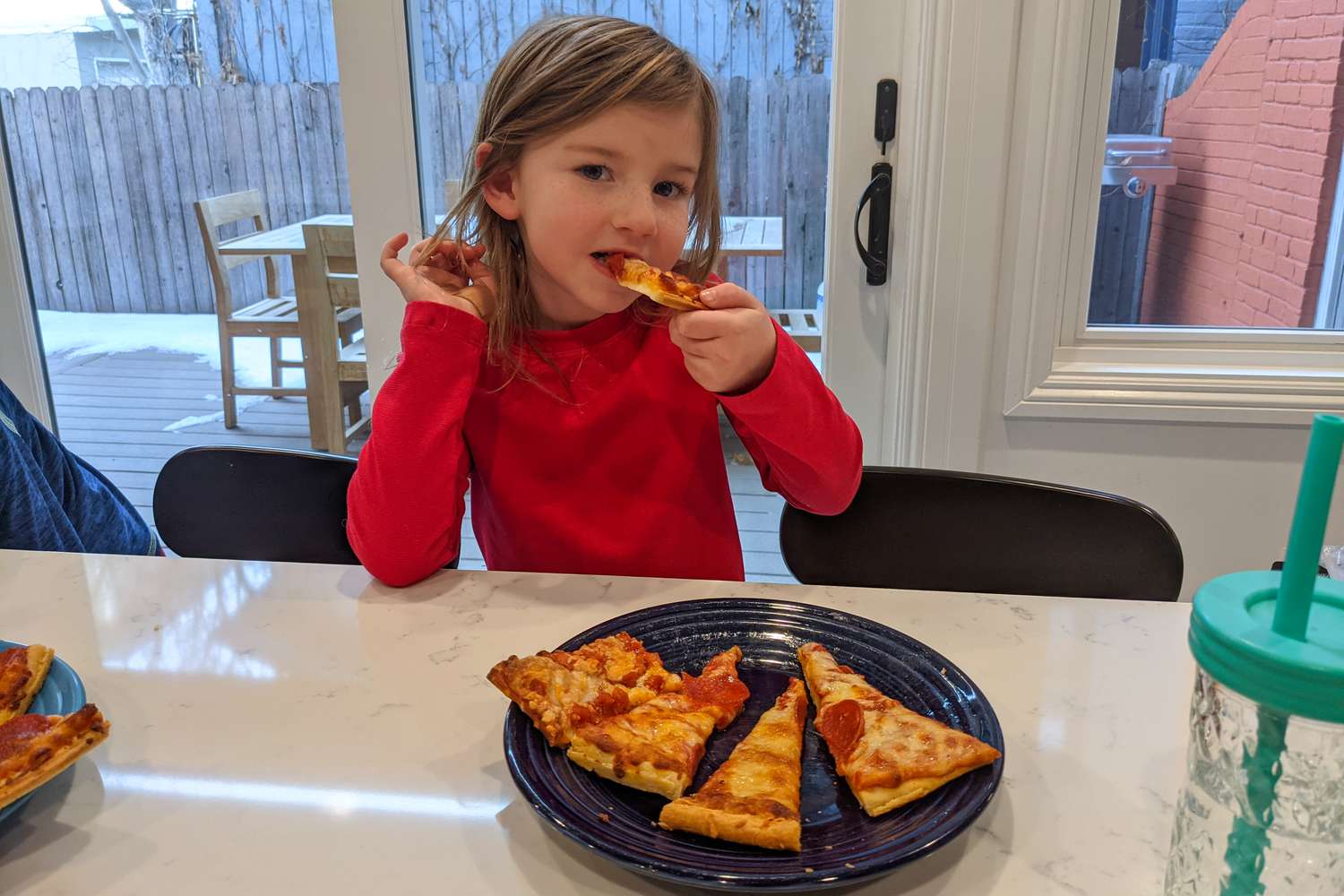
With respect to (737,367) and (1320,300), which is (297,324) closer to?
(737,367)

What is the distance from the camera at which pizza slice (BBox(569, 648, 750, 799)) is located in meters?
0.73

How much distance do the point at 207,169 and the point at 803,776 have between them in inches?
96.1

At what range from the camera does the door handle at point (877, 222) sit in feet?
7.32

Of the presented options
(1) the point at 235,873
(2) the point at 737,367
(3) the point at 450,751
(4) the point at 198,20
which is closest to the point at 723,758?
(3) the point at 450,751

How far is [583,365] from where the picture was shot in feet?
4.58

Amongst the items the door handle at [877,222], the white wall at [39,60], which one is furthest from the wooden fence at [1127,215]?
the white wall at [39,60]

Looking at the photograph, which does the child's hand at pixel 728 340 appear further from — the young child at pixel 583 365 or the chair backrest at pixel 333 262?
the chair backrest at pixel 333 262

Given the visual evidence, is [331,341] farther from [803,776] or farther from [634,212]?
[803,776]

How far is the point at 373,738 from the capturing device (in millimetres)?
840

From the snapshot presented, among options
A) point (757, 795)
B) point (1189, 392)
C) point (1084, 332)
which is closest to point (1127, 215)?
point (1084, 332)

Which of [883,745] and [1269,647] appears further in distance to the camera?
[883,745]

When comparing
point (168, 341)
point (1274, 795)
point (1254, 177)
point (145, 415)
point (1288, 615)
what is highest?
point (1254, 177)

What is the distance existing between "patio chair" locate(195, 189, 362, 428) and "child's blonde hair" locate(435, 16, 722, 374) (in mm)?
1362

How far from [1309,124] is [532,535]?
5.96 feet
